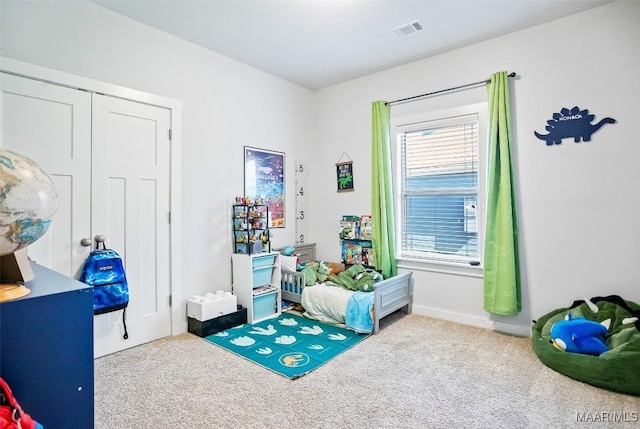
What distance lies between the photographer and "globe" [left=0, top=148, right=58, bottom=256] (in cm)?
81

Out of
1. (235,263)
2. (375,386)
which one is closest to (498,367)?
(375,386)

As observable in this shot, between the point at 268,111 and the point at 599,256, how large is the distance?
3398 millimetres

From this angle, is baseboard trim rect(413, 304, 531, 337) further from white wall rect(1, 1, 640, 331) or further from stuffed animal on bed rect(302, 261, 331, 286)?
stuffed animal on bed rect(302, 261, 331, 286)

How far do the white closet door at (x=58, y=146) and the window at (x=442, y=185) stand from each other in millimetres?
2889

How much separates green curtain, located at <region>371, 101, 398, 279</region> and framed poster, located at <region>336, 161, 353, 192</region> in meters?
0.39

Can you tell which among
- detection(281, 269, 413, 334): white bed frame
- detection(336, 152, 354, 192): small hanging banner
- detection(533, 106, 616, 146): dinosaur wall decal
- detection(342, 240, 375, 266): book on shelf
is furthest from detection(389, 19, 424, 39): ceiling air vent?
detection(281, 269, 413, 334): white bed frame

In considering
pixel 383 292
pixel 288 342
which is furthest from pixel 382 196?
pixel 288 342

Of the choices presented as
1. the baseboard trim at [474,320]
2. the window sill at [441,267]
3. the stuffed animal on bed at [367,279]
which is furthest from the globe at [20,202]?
the baseboard trim at [474,320]

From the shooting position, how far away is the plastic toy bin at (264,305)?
3.37 m

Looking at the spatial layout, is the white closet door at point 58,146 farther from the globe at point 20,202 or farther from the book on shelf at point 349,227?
the book on shelf at point 349,227

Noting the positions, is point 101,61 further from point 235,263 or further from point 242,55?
point 235,263

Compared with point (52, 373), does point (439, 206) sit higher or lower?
higher

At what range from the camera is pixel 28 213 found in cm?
85

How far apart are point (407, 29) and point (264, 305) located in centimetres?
287
